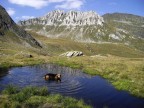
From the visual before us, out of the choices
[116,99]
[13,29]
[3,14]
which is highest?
[3,14]

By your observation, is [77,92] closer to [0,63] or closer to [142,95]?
[142,95]

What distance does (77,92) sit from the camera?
36406 mm

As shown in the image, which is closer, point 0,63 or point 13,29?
point 0,63

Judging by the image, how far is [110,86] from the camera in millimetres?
43938

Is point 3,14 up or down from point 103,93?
up

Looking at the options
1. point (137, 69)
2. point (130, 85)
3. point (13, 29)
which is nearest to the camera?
point (130, 85)

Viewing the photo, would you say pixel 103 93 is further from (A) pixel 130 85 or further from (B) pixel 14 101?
(B) pixel 14 101

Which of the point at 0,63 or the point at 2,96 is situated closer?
the point at 2,96

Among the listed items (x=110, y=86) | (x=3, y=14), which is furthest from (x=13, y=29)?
(x=110, y=86)

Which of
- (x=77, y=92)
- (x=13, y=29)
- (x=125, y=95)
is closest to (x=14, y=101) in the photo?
(x=77, y=92)

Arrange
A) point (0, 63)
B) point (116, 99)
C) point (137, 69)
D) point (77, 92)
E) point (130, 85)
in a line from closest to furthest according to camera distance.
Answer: point (116, 99) → point (77, 92) → point (130, 85) → point (137, 69) → point (0, 63)

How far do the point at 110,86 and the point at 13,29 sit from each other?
415 feet

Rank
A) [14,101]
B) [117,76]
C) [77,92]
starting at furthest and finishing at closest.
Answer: [117,76], [77,92], [14,101]

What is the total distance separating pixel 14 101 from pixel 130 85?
75.8 feet
